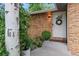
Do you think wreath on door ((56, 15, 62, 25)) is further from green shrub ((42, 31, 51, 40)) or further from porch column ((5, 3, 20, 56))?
porch column ((5, 3, 20, 56))

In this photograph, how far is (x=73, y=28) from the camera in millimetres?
3131

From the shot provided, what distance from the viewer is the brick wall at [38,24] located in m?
3.14

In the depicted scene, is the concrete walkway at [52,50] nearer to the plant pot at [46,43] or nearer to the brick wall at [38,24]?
the plant pot at [46,43]

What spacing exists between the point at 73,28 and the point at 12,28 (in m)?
0.63

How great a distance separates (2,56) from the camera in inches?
123

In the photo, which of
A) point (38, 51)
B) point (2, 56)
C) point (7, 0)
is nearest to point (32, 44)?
point (38, 51)

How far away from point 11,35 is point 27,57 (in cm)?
28

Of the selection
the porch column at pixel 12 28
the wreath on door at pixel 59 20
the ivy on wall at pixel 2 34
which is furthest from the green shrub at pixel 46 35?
the ivy on wall at pixel 2 34

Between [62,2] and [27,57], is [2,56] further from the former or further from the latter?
[62,2]

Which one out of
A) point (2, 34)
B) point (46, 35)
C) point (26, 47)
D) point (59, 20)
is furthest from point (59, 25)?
point (2, 34)

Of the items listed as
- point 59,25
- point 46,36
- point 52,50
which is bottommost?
point 52,50

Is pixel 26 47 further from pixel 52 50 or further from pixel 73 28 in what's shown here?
pixel 73 28

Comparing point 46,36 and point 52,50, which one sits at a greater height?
point 46,36

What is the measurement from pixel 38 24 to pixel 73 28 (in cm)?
37
